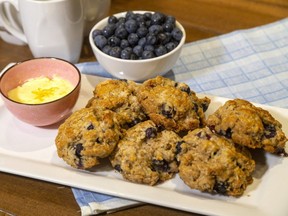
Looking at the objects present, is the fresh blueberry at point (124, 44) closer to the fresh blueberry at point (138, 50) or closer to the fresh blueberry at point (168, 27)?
the fresh blueberry at point (138, 50)

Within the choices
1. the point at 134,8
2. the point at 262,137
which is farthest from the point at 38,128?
the point at 134,8

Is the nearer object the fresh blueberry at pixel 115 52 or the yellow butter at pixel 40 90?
the yellow butter at pixel 40 90

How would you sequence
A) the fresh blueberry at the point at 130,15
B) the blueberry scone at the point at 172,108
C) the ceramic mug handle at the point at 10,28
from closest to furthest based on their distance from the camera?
the blueberry scone at the point at 172,108, the fresh blueberry at the point at 130,15, the ceramic mug handle at the point at 10,28

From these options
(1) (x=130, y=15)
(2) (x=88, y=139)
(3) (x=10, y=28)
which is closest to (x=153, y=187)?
(2) (x=88, y=139)

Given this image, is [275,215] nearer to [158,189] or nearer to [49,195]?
[158,189]

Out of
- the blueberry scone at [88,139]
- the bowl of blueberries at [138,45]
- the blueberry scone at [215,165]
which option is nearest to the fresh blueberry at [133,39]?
the bowl of blueberries at [138,45]

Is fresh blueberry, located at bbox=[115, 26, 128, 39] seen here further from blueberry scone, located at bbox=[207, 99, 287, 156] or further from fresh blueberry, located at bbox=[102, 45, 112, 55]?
blueberry scone, located at bbox=[207, 99, 287, 156]
